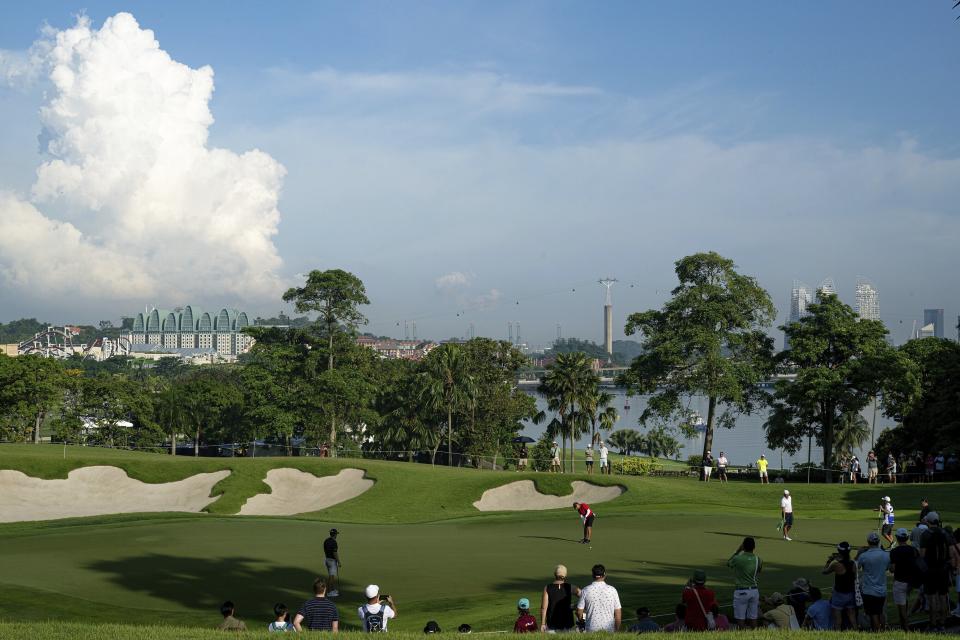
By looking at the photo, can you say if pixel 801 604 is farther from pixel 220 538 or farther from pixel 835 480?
pixel 835 480

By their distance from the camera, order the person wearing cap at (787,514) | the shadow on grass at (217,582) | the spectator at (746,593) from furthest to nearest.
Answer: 1. the person wearing cap at (787,514)
2. the shadow on grass at (217,582)
3. the spectator at (746,593)

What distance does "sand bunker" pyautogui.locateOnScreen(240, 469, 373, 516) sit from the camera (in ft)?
154

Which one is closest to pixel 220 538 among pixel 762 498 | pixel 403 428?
pixel 762 498

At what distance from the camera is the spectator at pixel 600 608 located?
1490 cm

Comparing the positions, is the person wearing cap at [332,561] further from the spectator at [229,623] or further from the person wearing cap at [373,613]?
the person wearing cap at [373,613]

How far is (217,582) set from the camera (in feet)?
78.7

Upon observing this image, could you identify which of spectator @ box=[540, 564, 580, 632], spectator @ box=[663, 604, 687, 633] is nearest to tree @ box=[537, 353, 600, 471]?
spectator @ box=[663, 604, 687, 633]

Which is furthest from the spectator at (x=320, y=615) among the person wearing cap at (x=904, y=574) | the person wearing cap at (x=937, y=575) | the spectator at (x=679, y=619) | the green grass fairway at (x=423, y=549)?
the person wearing cap at (x=937, y=575)

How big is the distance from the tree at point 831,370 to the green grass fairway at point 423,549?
46.6ft

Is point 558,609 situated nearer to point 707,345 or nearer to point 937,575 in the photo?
point 937,575

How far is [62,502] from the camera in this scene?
47.2 metres

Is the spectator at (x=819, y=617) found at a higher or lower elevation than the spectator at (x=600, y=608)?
lower

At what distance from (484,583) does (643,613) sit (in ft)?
26.5

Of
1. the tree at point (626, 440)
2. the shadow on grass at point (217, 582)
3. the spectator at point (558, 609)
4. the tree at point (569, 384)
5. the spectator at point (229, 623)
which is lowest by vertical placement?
the tree at point (626, 440)
